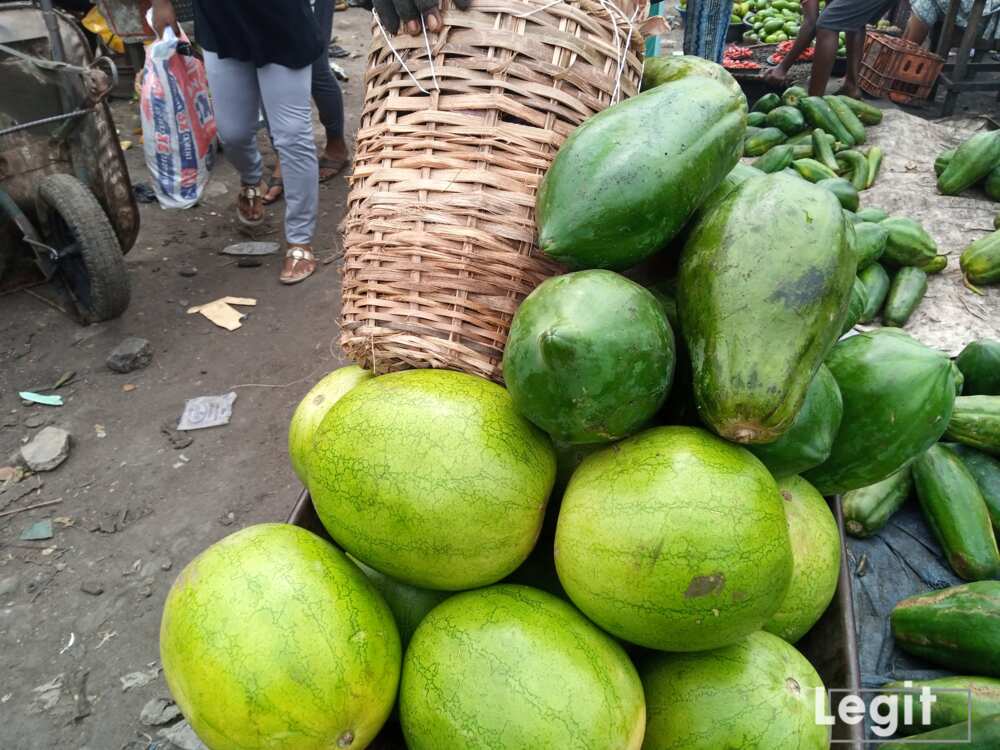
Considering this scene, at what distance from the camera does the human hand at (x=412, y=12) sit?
59.0 inches

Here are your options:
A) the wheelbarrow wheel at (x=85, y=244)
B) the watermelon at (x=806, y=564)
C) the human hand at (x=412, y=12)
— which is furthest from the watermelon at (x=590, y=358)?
the wheelbarrow wheel at (x=85, y=244)

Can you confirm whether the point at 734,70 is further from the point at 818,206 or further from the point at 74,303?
the point at 818,206

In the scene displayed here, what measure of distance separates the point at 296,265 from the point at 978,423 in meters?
4.02

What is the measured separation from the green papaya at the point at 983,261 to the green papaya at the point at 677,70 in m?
2.57

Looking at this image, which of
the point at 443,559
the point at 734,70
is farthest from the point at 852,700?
the point at 734,70

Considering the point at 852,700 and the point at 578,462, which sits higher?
the point at 578,462

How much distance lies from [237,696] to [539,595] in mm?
486

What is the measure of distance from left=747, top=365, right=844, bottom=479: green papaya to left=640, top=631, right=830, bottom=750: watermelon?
312mm

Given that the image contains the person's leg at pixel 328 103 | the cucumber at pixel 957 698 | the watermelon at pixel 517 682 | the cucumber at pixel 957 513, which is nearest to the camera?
the watermelon at pixel 517 682

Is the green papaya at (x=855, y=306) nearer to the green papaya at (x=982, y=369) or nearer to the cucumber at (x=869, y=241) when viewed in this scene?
the green papaya at (x=982, y=369)

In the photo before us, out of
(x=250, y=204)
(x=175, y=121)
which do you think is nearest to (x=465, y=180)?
(x=175, y=121)

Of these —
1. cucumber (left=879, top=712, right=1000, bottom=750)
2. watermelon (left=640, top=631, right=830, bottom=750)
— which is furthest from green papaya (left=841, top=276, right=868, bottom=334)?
cucumber (left=879, top=712, right=1000, bottom=750)

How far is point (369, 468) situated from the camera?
1171 mm

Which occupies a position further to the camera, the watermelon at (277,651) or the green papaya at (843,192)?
the green papaya at (843,192)
